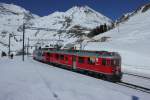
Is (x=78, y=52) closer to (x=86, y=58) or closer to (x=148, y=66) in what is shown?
(x=86, y=58)

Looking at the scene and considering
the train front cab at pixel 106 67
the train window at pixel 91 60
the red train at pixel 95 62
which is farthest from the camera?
the train window at pixel 91 60

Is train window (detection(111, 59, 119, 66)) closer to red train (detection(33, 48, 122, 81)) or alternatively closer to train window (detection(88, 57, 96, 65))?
red train (detection(33, 48, 122, 81))

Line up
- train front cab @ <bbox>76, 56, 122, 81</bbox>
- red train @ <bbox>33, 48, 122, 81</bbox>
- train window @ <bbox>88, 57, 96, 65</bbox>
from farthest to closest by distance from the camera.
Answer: train window @ <bbox>88, 57, 96, 65</bbox> < red train @ <bbox>33, 48, 122, 81</bbox> < train front cab @ <bbox>76, 56, 122, 81</bbox>

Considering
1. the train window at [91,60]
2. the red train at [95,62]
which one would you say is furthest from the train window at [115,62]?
the train window at [91,60]

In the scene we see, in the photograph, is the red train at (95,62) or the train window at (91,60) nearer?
the red train at (95,62)

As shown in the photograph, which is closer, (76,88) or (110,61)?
(76,88)

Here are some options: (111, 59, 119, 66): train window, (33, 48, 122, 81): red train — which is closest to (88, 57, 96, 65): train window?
(33, 48, 122, 81): red train

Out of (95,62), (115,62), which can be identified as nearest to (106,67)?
(115,62)

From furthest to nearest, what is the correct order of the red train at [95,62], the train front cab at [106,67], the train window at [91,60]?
the train window at [91,60]
the red train at [95,62]
the train front cab at [106,67]

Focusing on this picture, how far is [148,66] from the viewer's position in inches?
1592

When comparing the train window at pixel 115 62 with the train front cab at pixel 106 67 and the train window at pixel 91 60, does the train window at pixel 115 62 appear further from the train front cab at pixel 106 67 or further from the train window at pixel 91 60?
the train window at pixel 91 60

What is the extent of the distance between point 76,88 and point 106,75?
7961mm

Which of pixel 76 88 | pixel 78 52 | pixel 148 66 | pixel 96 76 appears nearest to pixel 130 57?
pixel 148 66

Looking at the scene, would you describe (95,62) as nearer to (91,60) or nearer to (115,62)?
(91,60)
